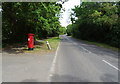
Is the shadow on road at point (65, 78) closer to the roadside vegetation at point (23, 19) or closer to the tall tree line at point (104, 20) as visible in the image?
the roadside vegetation at point (23, 19)

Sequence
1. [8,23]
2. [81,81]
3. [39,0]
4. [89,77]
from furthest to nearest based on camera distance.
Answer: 1. [8,23]
2. [39,0]
3. [89,77]
4. [81,81]

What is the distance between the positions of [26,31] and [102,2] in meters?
17.5

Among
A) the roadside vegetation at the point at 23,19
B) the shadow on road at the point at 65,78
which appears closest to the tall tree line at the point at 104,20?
the roadside vegetation at the point at 23,19

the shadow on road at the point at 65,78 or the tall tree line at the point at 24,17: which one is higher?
the tall tree line at the point at 24,17

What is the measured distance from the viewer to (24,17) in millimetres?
13070

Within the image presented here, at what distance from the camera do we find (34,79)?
183 inches

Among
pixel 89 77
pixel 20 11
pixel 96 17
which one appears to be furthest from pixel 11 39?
pixel 96 17

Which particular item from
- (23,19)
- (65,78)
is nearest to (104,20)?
(23,19)


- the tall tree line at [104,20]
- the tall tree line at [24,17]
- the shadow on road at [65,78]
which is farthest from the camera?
the tall tree line at [104,20]

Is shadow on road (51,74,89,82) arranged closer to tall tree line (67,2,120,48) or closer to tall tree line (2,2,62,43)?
tall tree line (2,2,62,43)

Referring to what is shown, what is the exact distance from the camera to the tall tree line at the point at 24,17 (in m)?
11.1

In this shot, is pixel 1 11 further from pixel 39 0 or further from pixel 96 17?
pixel 96 17

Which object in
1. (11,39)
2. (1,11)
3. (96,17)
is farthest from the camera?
(96,17)

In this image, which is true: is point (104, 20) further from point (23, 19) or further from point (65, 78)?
point (65, 78)
